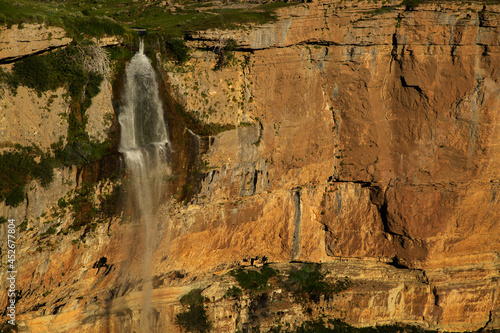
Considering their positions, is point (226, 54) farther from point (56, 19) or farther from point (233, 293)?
point (233, 293)

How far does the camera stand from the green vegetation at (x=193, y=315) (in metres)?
29.4

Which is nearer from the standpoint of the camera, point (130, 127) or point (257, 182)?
point (130, 127)

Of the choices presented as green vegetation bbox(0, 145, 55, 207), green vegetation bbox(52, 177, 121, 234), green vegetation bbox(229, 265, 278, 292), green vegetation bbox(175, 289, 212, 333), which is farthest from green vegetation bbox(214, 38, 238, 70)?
green vegetation bbox(175, 289, 212, 333)

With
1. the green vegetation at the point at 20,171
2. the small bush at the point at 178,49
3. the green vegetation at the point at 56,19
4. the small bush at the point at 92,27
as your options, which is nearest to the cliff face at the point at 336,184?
the small bush at the point at 178,49

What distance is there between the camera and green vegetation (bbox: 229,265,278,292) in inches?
1259

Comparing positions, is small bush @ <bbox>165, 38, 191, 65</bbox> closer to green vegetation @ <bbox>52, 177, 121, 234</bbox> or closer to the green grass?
the green grass

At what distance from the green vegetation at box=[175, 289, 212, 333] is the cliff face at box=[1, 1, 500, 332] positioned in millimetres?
591

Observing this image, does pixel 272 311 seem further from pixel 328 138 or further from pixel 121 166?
pixel 121 166

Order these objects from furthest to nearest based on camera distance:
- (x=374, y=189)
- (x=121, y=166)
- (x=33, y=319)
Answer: (x=374, y=189) → (x=121, y=166) → (x=33, y=319)

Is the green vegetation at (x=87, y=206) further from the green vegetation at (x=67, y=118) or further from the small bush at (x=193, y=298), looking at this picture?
→ the small bush at (x=193, y=298)

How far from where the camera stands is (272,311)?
31.7 m

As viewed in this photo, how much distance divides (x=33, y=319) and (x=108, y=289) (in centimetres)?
424

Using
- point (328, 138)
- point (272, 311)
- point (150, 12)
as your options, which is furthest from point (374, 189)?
point (150, 12)

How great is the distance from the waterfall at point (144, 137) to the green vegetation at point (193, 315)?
4.57 metres
